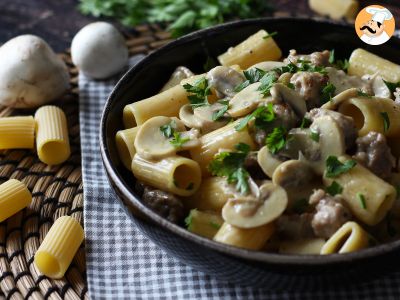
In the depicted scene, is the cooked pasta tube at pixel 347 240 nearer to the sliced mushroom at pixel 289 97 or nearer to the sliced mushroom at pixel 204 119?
the sliced mushroom at pixel 289 97

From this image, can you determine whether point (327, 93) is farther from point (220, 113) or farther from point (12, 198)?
point (12, 198)

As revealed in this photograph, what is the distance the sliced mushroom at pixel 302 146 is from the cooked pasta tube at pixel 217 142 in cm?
16

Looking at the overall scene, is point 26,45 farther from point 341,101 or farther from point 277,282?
point 277,282

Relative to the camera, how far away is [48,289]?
2.45 m

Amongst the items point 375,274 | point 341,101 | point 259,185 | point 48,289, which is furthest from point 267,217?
point 48,289

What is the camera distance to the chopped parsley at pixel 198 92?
2.65 m

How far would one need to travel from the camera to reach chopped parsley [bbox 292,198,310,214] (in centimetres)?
228

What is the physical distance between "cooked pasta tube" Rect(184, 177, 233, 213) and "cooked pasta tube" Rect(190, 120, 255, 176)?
0.08 meters

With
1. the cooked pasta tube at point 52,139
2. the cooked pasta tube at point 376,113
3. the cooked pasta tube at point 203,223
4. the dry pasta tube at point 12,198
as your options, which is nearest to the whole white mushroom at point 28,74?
the cooked pasta tube at point 52,139

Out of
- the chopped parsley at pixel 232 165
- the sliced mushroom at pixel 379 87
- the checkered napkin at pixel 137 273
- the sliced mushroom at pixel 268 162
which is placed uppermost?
the sliced mushroom at pixel 379 87

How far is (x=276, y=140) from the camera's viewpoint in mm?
2311

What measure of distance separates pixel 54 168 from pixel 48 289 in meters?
0.74

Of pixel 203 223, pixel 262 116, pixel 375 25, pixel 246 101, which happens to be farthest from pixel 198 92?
pixel 375 25

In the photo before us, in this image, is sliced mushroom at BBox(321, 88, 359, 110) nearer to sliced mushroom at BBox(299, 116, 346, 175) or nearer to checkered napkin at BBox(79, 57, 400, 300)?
sliced mushroom at BBox(299, 116, 346, 175)
